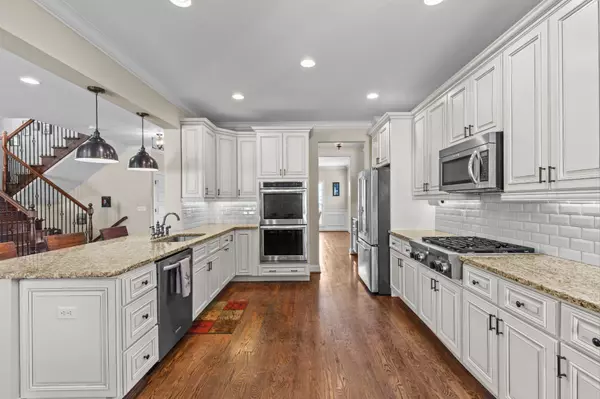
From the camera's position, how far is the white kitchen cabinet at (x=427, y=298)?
9.13ft

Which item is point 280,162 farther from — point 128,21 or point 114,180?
point 114,180

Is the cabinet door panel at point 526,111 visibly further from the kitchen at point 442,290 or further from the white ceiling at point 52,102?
the white ceiling at point 52,102

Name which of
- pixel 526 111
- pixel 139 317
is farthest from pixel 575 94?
pixel 139 317

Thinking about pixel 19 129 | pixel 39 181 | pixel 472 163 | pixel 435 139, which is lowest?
pixel 472 163

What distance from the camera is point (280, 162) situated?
492cm

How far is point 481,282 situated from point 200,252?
2.67 meters

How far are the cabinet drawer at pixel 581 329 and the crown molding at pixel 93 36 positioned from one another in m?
3.48

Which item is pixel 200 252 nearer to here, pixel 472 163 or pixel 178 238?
pixel 178 238

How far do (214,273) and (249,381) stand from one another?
1796 millimetres

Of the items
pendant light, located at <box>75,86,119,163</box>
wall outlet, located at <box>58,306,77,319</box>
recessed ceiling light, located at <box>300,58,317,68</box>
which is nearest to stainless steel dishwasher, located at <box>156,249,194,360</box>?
wall outlet, located at <box>58,306,77,319</box>

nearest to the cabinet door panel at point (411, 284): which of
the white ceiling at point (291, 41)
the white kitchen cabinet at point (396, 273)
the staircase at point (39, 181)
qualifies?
the white kitchen cabinet at point (396, 273)

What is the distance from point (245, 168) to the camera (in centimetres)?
521

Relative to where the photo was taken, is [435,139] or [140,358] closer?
[140,358]

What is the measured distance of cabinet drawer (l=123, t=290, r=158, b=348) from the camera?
2004mm
